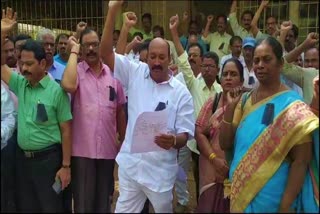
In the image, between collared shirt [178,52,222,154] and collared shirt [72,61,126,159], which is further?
collared shirt [178,52,222,154]

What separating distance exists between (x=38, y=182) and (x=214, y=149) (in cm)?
122

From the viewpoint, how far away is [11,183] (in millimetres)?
3146

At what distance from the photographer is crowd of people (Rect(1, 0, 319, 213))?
8.06 ft

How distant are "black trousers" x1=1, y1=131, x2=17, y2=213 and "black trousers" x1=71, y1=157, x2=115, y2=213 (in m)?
0.42

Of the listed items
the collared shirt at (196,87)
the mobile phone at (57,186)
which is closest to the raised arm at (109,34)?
the mobile phone at (57,186)

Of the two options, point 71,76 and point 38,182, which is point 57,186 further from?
point 71,76

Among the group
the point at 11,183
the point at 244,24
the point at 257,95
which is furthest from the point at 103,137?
the point at 244,24

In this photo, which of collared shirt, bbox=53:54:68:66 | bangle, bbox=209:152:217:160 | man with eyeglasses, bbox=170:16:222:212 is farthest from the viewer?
collared shirt, bbox=53:54:68:66

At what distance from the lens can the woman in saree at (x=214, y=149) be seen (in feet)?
10.1

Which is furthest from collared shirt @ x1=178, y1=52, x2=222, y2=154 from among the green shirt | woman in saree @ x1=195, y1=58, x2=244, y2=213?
the green shirt

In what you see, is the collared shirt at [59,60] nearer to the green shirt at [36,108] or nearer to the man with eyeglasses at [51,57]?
the man with eyeglasses at [51,57]

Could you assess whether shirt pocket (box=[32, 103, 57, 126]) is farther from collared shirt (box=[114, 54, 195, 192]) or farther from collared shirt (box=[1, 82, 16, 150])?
collared shirt (box=[114, 54, 195, 192])

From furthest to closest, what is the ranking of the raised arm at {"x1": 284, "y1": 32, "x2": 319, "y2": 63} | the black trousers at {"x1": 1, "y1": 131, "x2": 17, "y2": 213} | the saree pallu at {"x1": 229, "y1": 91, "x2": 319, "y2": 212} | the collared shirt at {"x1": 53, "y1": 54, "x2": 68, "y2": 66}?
the collared shirt at {"x1": 53, "y1": 54, "x2": 68, "y2": 66} < the raised arm at {"x1": 284, "y1": 32, "x2": 319, "y2": 63} < the black trousers at {"x1": 1, "y1": 131, "x2": 17, "y2": 213} < the saree pallu at {"x1": 229, "y1": 91, "x2": 319, "y2": 212}

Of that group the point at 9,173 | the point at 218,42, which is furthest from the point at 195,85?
the point at 218,42
